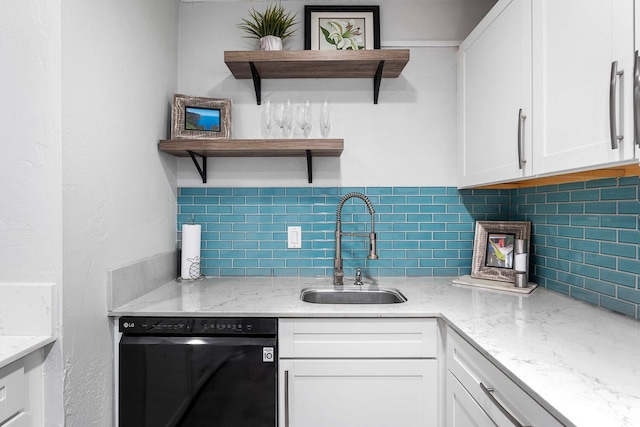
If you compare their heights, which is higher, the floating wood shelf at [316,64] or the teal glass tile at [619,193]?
the floating wood shelf at [316,64]

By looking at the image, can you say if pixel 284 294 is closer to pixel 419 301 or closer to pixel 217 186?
pixel 419 301

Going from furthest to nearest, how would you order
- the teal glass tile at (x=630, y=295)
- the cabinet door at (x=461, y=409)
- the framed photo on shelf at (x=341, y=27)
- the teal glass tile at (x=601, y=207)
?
the framed photo on shelf at (x=341, y=27), the teal glass tile at (x=601, y=207), the teal glass tile at (x=630, y=295), the cabinet door at (x=461, y=409)

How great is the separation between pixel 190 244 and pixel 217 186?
0.37m

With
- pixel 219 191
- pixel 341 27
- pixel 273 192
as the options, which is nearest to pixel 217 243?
pixel 219 191

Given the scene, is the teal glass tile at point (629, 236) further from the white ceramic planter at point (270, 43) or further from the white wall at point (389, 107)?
the white ceramic planter at point (270, 43)

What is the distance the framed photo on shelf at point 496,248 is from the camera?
1.89 meters

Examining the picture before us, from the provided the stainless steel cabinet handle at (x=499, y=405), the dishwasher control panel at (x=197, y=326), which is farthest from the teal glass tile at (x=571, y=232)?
the dishwasher control panel at (x=197, y=326)

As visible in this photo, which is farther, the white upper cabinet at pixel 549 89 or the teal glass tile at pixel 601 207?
the teal glass tile at pixel 601 207

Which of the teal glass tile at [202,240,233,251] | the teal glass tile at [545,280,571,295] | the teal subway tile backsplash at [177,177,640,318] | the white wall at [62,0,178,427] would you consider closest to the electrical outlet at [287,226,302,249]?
the teal subway tile backsplash at [177,177,640,318]

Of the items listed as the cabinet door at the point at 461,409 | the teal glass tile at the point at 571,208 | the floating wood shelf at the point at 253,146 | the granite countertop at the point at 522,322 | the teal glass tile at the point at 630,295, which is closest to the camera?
the granite countertop at the point at 522,322

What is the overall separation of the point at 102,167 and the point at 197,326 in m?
0.69

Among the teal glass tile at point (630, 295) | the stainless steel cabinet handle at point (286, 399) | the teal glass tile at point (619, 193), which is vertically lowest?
the stainless steel cabinet handle at point (286, 399)

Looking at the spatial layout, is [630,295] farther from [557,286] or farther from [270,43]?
[270,43]

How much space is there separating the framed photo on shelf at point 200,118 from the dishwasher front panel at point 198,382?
104 centimetres
